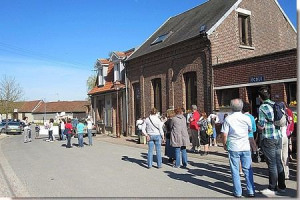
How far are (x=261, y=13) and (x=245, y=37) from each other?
1.87m

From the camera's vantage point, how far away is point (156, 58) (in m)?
20.3

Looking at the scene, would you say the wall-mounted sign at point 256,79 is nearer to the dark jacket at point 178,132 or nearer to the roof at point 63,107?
the dark jacket at point 178,132

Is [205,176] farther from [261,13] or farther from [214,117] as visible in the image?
[261,13]

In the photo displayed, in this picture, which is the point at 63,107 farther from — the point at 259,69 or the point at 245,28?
the point at 259,69

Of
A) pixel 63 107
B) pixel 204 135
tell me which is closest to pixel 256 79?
pixel 204 135

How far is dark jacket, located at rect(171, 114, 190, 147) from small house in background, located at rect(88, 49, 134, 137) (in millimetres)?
13958

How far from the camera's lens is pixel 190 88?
17547 millimetres

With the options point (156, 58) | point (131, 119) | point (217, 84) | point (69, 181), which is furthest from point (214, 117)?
point (131, 119)

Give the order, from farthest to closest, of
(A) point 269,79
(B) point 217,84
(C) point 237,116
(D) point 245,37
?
1. (D) point 245,37
2. (B) point 217,84
3. (A) point 269,79
4. (C) point 237,116

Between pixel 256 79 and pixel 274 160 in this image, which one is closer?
pixel 274 160

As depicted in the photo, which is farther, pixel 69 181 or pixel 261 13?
pixel 261 13

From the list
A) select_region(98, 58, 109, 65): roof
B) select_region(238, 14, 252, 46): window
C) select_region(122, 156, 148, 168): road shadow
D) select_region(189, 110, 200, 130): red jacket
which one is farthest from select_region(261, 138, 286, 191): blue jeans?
select_region(98, 58, 109, 65): roof

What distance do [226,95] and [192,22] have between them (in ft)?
20.7

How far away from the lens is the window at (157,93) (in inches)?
808
